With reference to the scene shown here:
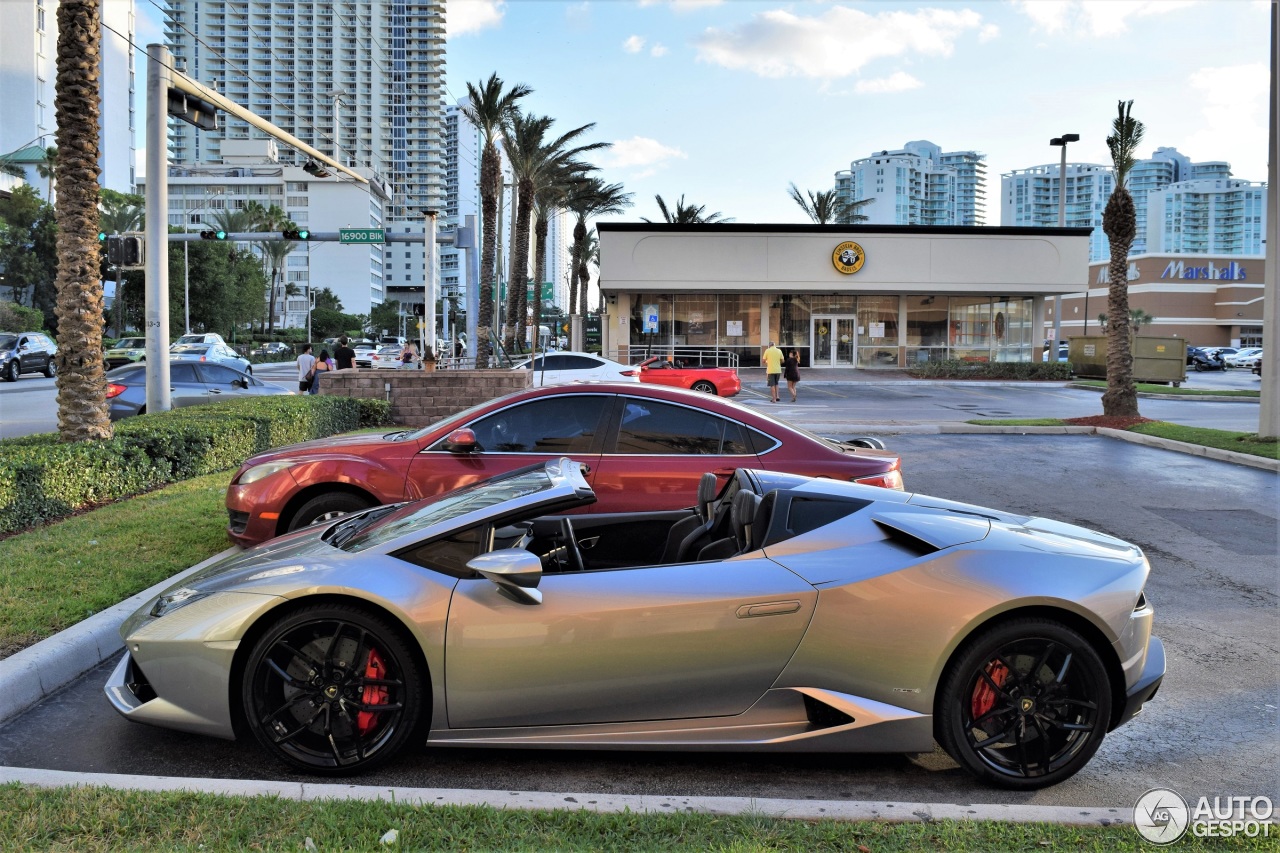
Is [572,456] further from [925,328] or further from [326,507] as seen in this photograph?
[925,328]

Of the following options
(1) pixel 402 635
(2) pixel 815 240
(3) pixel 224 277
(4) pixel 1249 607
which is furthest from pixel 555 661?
(3) pixel 224 277

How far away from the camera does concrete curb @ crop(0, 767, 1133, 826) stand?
3346 mm

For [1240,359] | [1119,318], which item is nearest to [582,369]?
[1119,318]

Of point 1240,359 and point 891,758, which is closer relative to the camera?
point 891,758

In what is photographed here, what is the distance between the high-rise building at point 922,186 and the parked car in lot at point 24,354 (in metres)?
88.5

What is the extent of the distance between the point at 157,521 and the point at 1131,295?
102494 mm

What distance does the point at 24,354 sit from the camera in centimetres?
3609

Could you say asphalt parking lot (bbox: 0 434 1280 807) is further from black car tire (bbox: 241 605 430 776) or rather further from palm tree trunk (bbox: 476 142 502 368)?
palm tree trunk (bbox: 476 142 502 368)

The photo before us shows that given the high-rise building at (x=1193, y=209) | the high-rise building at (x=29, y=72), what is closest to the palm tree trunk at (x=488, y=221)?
the high-rise building at (x=29, y=72)

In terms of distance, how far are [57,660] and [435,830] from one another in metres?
2.90

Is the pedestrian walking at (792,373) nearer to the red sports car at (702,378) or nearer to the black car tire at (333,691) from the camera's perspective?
the red sports car at (702,378)

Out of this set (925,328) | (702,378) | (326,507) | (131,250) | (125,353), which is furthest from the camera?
(925,328)

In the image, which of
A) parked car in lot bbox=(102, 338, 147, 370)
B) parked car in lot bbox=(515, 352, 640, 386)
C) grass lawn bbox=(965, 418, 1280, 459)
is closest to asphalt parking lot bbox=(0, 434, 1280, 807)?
grass lawn bbox=(965, 418, 1280, 459)

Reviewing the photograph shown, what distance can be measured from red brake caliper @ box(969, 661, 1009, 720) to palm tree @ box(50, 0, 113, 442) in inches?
384
